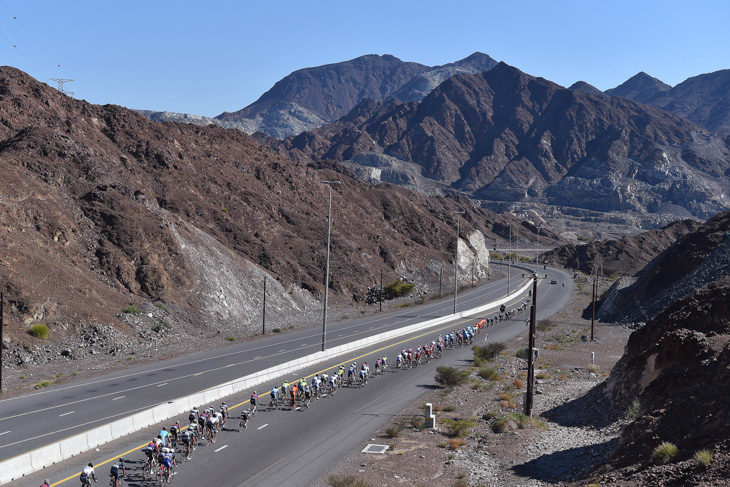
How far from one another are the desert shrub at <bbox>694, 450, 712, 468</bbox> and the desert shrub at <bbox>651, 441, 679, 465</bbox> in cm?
117

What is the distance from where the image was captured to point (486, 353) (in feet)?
155

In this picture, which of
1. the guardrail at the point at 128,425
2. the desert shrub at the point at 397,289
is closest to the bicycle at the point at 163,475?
the guardrail at the point at 128,425

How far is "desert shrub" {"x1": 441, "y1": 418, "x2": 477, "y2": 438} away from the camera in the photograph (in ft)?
85.4

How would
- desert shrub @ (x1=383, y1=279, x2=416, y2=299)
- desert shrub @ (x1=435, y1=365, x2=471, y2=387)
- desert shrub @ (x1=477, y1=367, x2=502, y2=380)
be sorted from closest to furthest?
desert shrub @ (x1=435, y1=365, x2=471, y2=387) < desert shrub @ (x1=477, y1=367, x2=502, y2=380) < desert shrub @ (x1=383, y1=279, x2=416, y2=299)

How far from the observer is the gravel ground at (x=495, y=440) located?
813 inches

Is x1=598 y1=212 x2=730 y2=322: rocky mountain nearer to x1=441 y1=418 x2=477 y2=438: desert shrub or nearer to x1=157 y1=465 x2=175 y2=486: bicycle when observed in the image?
x1=441 y1=418 x2=477 y2=438: desert shrub

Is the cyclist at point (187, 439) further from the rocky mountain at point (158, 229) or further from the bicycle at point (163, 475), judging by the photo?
the rocky mountain at point (158, 229)

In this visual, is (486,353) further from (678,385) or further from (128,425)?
(128,425)

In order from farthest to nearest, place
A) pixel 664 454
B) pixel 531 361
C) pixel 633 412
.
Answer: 1. pixel 531 361
2. pixel 633 412
3. pixel 664 454

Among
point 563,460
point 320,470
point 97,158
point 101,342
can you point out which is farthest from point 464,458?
point 97,158

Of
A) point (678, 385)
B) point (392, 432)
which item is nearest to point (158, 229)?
point (392, 432)

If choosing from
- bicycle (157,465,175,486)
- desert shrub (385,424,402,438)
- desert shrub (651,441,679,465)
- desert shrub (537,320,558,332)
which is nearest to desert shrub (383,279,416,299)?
desert shrub (537,320,558,332)

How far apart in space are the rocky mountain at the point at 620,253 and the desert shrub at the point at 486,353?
107 metres

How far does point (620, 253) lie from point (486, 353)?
125 meters
